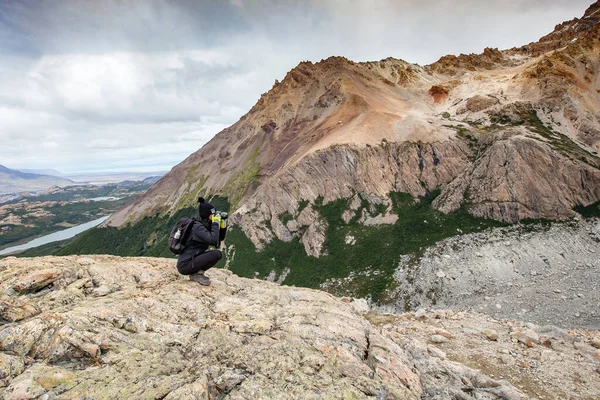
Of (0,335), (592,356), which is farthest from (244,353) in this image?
(592,356)

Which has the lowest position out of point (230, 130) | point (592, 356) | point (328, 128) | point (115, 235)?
point (115, 235)

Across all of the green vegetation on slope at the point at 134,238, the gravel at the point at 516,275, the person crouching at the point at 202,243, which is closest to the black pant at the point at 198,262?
the person crouching at the point at 202,243

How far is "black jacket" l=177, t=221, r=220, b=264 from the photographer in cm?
1212

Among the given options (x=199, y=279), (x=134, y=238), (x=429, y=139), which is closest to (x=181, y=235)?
(x=199, y=279)

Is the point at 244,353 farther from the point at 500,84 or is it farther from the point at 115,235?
the point at 115,235

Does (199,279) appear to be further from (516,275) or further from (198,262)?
(516,275)

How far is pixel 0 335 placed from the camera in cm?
750

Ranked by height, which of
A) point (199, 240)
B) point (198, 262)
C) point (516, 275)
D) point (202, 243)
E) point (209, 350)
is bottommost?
point (516, 275)

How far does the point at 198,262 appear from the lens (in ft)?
41.7

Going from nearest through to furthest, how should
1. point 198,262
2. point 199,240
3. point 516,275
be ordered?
point 199,240, point 198,262, point 516,275

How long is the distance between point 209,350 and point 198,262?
14.6 feet

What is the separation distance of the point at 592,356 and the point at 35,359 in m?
26.2

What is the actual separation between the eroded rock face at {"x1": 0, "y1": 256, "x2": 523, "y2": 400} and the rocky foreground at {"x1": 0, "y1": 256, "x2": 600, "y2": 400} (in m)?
0.04

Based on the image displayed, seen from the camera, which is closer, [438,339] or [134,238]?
[438,339]
